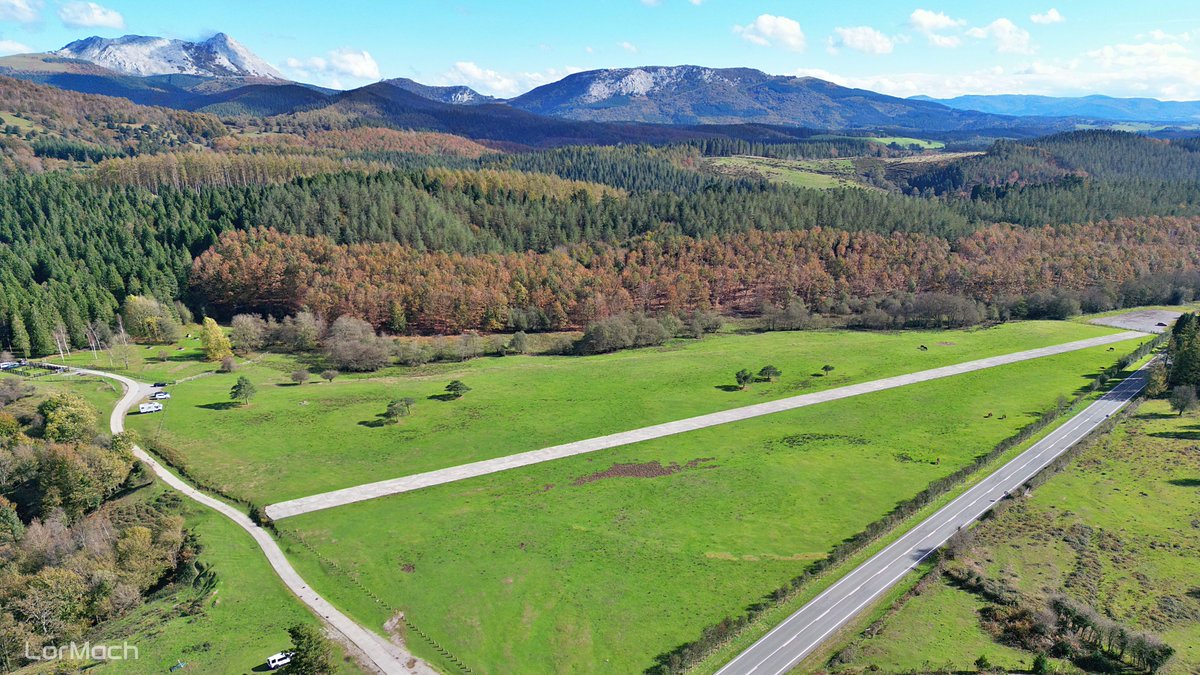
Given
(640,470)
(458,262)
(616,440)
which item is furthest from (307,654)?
(458,262)

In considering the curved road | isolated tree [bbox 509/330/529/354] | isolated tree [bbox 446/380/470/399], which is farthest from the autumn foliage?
the curved road

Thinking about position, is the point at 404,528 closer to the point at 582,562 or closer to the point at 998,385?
the point at 582,562

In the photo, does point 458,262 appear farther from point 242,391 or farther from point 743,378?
point 743,378

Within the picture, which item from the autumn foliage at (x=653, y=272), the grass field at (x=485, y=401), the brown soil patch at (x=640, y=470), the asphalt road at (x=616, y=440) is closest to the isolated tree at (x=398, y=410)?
the grass field at (x=485, y=401)

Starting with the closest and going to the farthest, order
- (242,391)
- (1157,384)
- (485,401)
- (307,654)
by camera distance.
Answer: (307,654), (242,391), (1157,384), (485,401)

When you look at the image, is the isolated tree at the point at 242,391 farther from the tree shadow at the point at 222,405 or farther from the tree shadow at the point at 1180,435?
the tree shadow at the point at 1180,435

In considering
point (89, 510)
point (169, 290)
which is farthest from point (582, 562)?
point (169, 290)

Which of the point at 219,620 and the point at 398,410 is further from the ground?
the point at 398,410
